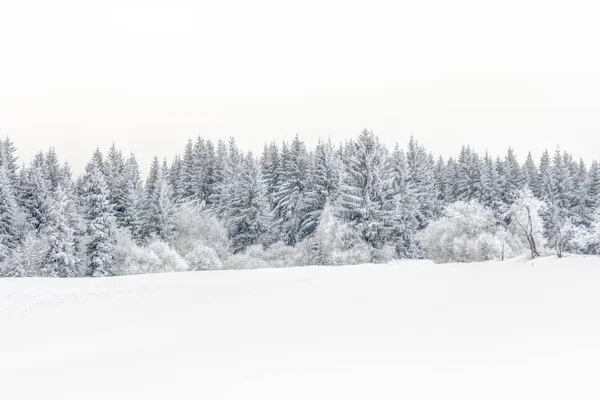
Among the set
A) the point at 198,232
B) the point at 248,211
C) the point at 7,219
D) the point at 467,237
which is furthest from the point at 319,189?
the point at 7,219

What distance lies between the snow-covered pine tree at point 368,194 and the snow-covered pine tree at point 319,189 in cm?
639

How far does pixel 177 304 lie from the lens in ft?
31.3

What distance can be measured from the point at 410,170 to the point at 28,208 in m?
45.8

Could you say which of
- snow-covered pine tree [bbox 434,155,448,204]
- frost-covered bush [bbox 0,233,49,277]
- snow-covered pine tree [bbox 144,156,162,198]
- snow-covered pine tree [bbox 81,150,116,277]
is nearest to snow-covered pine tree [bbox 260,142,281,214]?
snow-covered pine tree [bbox 144,156,162,198]

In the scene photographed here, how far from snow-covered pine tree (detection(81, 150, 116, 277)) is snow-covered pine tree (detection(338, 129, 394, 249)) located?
66.1 ft

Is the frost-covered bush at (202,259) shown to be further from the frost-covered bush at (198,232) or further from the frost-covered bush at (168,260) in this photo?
the frost-covered bush at (198,232)

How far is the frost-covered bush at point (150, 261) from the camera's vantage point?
124ft

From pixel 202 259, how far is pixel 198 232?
23.1 ft

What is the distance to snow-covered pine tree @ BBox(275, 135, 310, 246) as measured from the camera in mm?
52625

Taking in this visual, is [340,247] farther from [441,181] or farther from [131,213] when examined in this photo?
[441,181]

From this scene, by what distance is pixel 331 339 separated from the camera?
6434mm

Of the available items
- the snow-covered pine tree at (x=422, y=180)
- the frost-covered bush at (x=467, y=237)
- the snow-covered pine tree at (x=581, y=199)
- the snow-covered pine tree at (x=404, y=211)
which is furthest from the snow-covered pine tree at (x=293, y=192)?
the snow-covered pine tree at (x=581, y=199)

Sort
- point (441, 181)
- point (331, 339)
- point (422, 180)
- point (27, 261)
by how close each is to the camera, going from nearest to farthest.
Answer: point (331, 339), point (27, 261), point (422, 180), point (441, 181)

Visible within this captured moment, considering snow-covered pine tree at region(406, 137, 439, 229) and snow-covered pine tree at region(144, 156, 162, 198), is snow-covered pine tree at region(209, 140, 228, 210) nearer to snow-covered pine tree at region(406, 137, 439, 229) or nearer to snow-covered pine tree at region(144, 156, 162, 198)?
snow-covered pine tree at region(144, 156, 162, 198)
